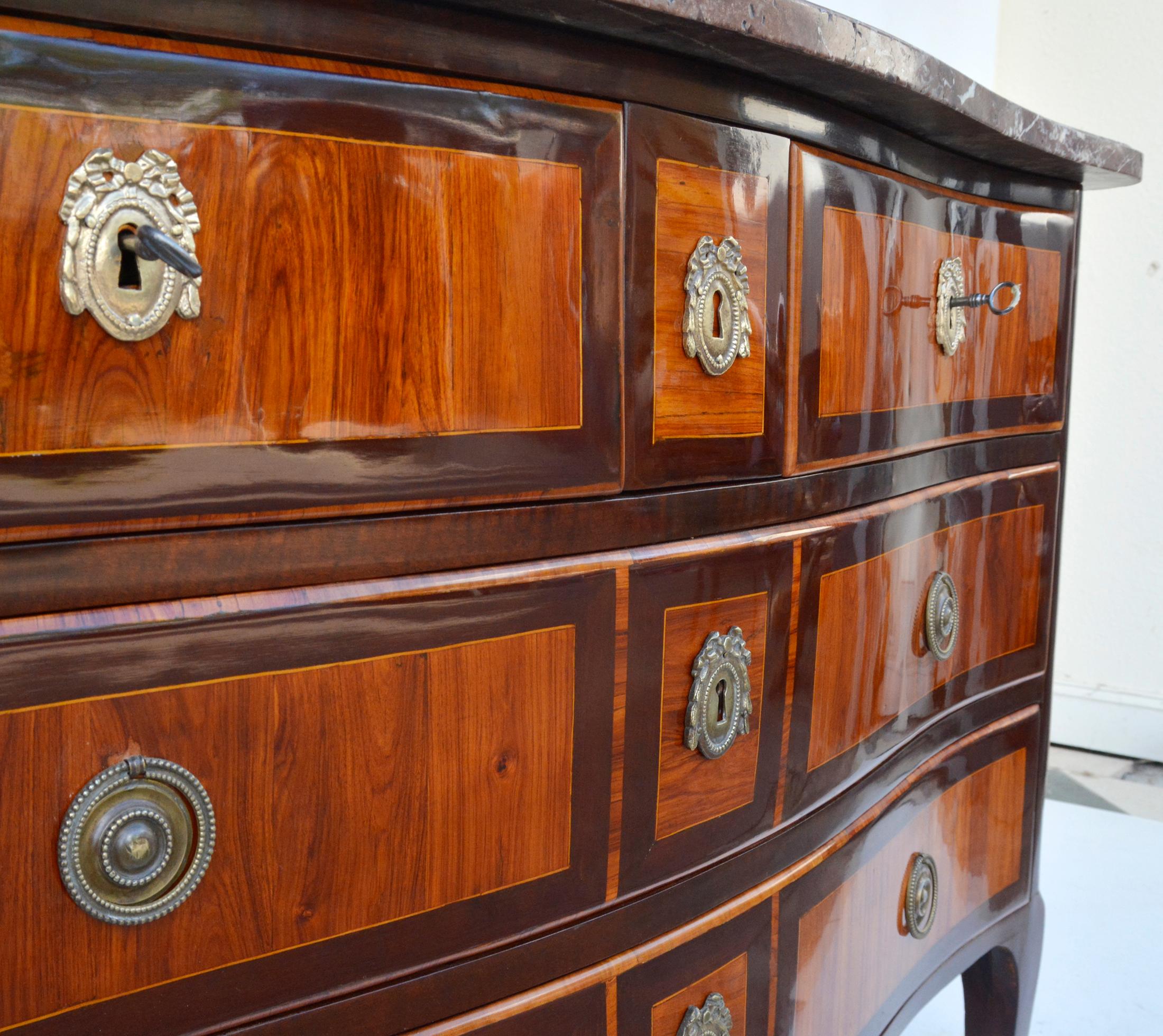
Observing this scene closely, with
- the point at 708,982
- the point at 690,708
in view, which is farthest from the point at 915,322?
the point at 708,982

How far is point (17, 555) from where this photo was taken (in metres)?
0.32

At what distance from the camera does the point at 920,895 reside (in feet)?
2.50

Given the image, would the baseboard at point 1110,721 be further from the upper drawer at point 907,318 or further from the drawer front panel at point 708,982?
the drawer front panel at point 708,982

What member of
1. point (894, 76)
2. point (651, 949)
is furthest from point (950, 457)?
point (651, 949)

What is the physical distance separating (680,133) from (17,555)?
1.03 feet

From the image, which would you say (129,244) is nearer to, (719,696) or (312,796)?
(312,796)

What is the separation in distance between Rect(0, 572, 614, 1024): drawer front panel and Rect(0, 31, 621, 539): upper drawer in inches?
1.9

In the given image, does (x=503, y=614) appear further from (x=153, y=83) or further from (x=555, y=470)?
(x=153, y=83)

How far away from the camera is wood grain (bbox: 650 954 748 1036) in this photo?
0.52m

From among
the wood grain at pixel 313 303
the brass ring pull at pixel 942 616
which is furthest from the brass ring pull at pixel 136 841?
the brass ring pull at pixel 942 616

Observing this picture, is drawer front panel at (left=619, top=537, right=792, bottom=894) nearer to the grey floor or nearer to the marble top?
the marble top

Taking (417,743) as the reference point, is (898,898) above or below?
below

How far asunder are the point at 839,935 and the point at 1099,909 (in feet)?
2.89

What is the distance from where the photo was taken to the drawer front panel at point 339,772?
33 centimetres
